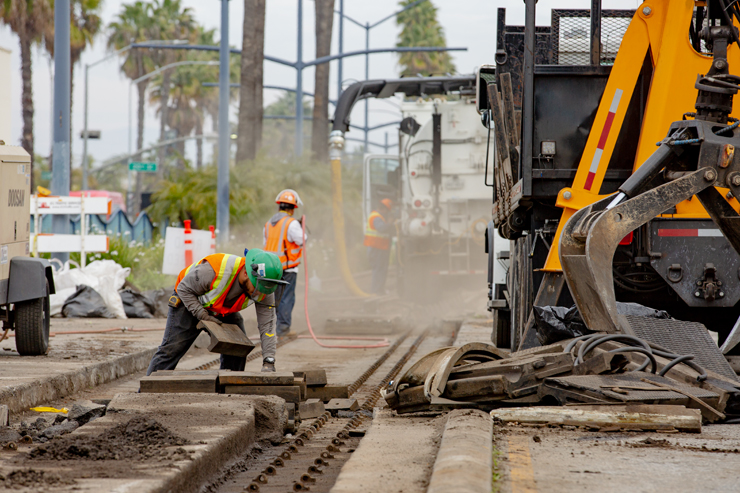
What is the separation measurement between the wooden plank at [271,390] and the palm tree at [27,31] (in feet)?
87.2

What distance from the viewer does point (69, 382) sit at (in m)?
7.38

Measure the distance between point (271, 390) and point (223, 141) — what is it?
13709 millimetres

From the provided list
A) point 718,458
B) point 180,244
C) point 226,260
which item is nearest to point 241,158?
point 180,244

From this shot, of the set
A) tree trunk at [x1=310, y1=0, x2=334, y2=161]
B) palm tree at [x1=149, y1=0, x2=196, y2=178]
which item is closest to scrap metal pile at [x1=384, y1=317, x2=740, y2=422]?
tree trunk at [x1=310, y1=0, x2=334, y2=161]

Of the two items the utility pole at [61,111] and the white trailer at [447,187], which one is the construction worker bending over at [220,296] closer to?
the utility pole at [61,111]

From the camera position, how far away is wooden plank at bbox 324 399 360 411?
661 cm

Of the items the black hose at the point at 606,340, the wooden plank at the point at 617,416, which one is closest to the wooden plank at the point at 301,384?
the wooden plank at the point at 617,416

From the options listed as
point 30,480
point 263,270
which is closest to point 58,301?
point 263,270

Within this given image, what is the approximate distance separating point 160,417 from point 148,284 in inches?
413

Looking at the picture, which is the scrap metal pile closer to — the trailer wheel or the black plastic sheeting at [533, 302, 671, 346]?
the black plastic sheeting at [533, 302, 671, 346]

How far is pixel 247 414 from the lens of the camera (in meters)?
5.36

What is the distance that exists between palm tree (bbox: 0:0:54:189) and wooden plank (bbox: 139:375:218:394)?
26.5 m

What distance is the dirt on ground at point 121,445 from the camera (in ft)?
13.5

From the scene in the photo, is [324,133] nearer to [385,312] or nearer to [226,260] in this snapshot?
[385,312]
